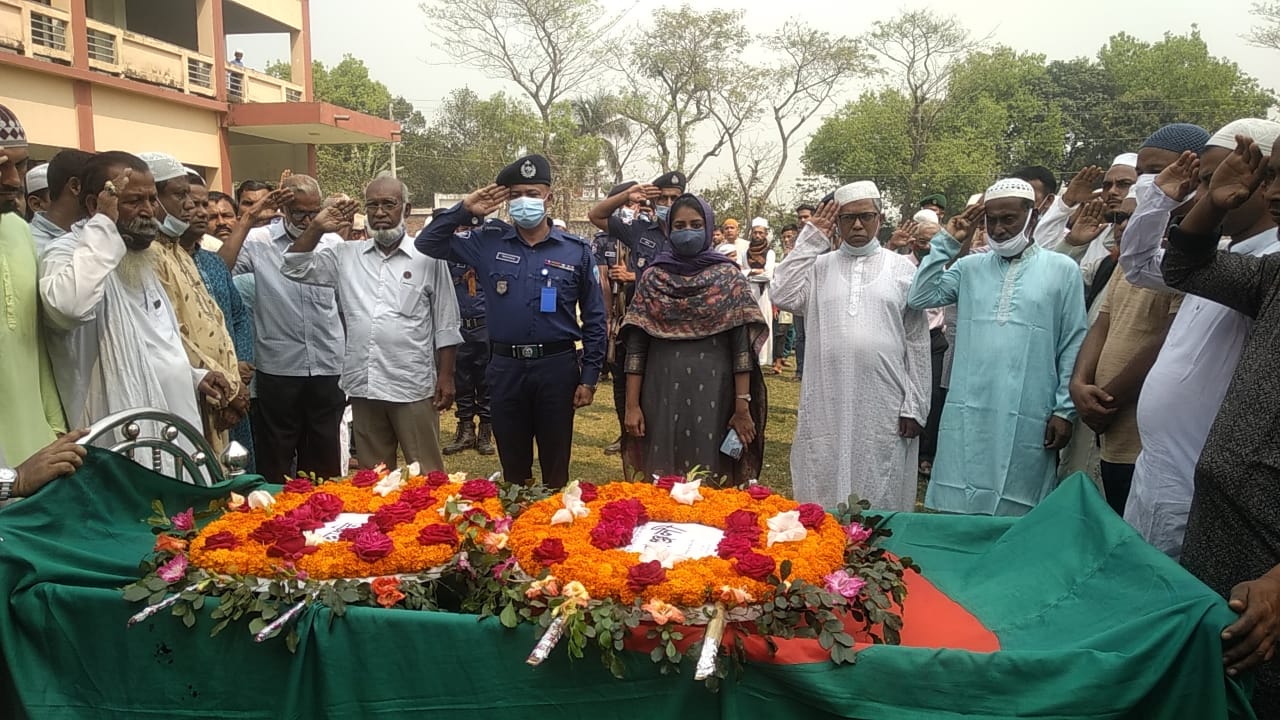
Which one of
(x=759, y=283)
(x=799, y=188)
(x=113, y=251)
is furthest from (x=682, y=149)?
(x=113, y=251)

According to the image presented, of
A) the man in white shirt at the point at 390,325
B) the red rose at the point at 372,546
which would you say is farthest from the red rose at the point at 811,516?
the man in white shirt at the point at 390,325

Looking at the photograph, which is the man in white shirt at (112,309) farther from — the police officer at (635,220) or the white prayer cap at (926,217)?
the white prayer cap at (926,217)

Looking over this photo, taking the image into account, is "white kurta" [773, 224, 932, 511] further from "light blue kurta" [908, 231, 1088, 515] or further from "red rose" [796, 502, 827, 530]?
"red rose" [796, 502, 827, 530]

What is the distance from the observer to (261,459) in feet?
17.3

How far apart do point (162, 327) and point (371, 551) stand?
1808 mm

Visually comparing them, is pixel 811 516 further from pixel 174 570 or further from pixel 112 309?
pixel 112 309

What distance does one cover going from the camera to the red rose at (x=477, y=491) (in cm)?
299

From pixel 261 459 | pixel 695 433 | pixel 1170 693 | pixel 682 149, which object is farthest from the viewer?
pixel 682 149

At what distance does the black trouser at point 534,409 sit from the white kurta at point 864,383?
4.30 ft

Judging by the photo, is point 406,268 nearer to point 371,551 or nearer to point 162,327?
point 162,327

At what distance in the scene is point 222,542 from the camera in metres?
2.56

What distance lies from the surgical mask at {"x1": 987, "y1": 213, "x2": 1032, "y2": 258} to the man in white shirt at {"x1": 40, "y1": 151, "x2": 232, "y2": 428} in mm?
3669

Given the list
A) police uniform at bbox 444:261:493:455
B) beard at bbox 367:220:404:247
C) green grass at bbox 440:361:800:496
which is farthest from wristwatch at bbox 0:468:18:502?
police uniform at bbox 444:261:493:455

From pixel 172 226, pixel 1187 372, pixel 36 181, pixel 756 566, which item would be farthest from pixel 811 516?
pixel 36 181
